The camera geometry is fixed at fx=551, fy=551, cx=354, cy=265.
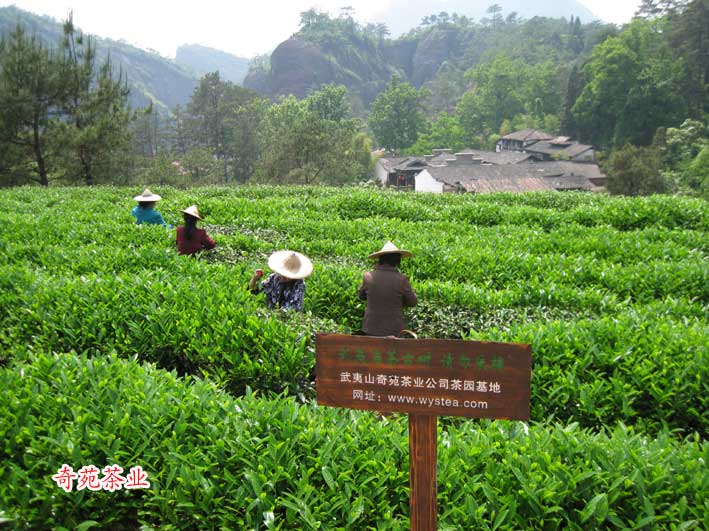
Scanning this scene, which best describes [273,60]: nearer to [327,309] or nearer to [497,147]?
[497,147]

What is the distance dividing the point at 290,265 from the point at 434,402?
3.58m

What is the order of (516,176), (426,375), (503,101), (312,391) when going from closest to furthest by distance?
(426,375) → (312,391) → (516,176) → (503,101)

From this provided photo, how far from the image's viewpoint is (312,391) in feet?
15.9

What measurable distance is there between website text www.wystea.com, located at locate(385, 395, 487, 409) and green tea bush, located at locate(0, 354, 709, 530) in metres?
0.68

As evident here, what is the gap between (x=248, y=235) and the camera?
10188mm

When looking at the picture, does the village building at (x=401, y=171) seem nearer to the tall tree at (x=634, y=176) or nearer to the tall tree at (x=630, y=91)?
the tall tree at (x=630, y=91)

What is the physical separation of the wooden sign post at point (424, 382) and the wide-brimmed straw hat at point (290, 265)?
10.6 ft

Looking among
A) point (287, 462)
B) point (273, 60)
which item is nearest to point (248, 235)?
point (287, 462)

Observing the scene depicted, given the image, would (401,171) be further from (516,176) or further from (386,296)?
(386,296)

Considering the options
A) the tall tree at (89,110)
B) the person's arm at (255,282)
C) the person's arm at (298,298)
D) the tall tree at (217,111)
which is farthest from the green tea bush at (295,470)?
the tall tree at (217,111)

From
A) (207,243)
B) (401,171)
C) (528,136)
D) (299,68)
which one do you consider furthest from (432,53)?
(207,243)

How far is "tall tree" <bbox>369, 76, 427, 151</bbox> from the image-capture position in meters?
75.8

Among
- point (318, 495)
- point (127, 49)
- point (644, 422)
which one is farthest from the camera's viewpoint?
point (127, 49)

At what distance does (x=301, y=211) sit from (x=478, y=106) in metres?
76.3
